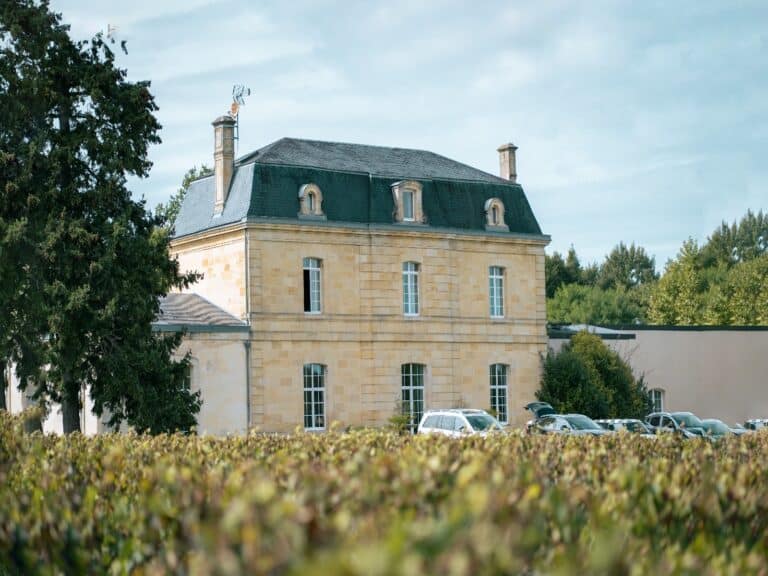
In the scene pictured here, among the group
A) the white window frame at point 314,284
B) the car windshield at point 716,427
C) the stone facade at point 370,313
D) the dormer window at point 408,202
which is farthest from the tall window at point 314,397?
the car windshield at point 716,427

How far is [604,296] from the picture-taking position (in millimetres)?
85750

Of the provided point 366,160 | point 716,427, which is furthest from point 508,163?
point 716,427

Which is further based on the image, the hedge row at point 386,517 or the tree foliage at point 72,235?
the tree foliage at point 72,235

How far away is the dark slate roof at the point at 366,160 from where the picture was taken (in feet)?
146

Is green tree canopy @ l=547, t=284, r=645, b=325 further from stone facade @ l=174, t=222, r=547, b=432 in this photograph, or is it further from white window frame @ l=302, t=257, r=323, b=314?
white window frame @ l=302, t=257, r=323, b=314

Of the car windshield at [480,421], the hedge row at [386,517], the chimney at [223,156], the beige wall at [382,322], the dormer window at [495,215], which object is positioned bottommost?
the car windshield at [480,421]

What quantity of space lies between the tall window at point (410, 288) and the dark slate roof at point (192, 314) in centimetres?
651

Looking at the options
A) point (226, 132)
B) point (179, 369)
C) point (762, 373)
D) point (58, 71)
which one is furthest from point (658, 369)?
point (58, 71)

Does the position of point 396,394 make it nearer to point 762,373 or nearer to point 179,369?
point 179,369

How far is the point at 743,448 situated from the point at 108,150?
75.6 ft

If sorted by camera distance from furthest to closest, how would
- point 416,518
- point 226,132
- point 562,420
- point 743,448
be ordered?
point 226,132, point 562,420, point 743,448, point 416,518

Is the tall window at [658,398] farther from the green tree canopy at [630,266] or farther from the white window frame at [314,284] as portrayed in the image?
the green tree canopy at [630,266]

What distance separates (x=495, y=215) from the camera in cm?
4775

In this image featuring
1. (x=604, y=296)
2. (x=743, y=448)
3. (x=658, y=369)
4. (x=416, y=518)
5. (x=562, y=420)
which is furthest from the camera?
(x=604, y=296)
